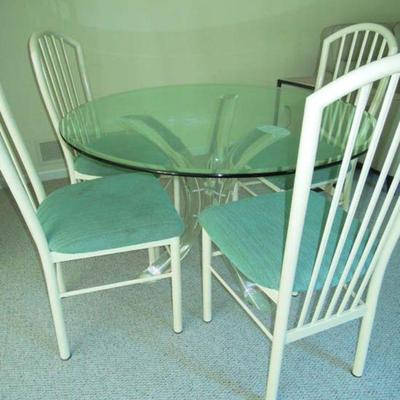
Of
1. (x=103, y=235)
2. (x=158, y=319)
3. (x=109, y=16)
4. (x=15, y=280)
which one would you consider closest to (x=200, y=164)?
(x=103, y=235)

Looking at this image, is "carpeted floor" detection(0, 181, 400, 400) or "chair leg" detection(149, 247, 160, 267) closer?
"carpeted floor" detection(0, 181, 400, 400)

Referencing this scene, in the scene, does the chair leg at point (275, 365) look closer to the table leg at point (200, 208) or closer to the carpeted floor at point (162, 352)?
the carpeted floor at point (162, 352)

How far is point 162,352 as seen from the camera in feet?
4.28

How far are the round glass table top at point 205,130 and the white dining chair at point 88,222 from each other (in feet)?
0.58

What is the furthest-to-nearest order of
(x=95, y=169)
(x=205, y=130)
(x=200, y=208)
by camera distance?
(x=200, y=208) < (x=95, y=169) < (x=205, y=130)

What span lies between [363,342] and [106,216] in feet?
2.93

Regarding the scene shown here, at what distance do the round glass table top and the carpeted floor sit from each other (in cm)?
66

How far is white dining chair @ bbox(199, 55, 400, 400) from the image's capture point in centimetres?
67

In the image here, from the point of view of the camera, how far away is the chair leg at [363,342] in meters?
1.11

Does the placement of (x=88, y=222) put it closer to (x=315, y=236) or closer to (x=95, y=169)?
(x=95, y=169)

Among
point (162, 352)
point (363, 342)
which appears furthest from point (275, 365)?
point (162, 352)

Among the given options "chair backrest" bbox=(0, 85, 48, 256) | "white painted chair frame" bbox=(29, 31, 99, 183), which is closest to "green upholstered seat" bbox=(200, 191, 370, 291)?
"chair backrest" bbox=(0, 85, 48, 256)

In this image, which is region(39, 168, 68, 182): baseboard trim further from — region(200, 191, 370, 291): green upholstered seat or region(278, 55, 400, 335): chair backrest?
region(278, 55, 400, 335): chair backrest

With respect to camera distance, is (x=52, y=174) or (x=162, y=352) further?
(x=52, y=174)
